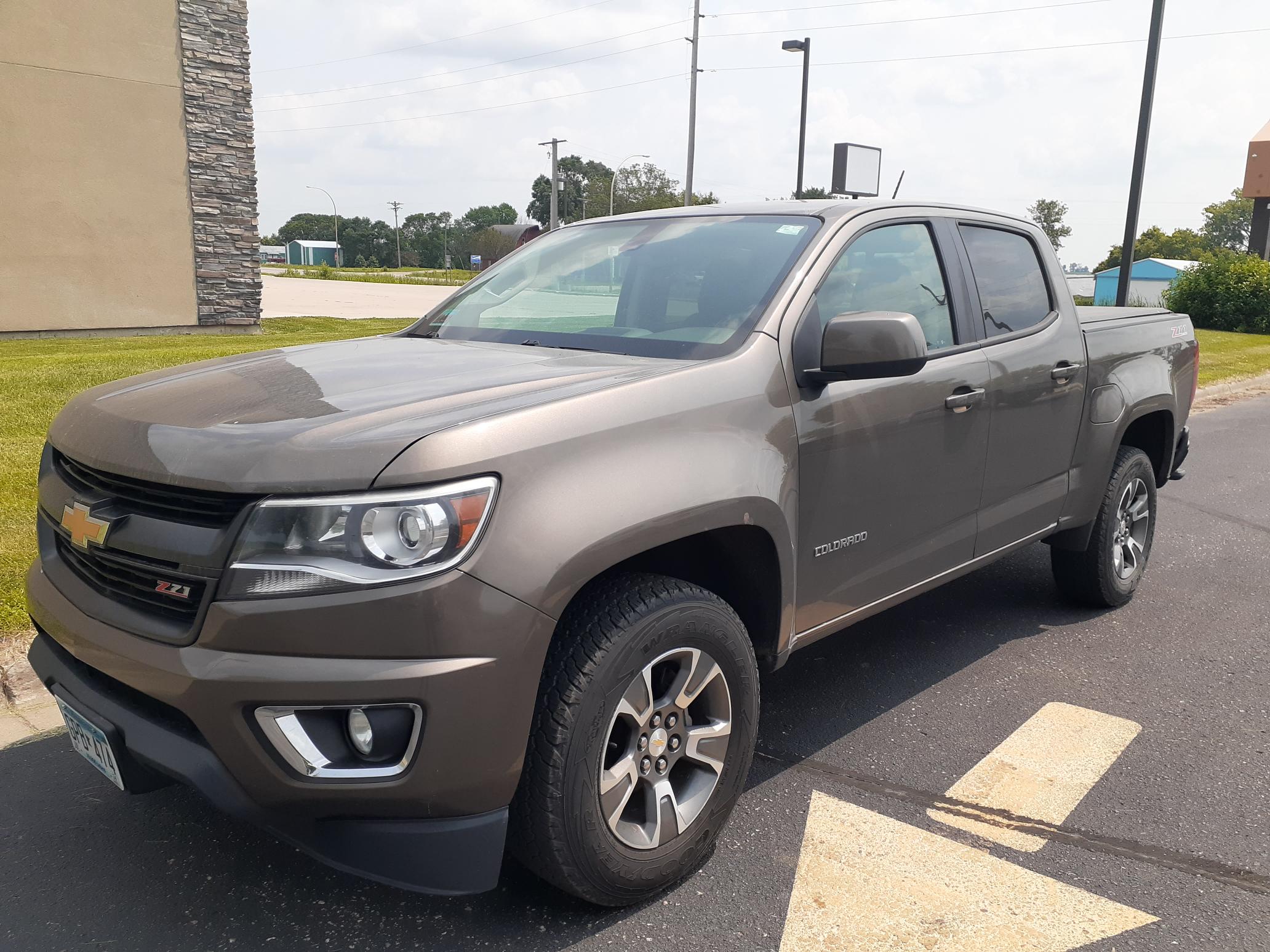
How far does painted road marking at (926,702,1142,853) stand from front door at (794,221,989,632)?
649 mm

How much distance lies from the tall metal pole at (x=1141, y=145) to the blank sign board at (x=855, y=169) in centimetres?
1044

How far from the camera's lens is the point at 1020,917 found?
2564mm

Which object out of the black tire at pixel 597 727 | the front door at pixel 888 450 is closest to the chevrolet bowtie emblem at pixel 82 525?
the black tire at pixel 597 727

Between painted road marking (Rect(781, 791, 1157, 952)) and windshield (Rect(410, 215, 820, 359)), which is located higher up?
windshield (Rect(410, 215, 820, 359))

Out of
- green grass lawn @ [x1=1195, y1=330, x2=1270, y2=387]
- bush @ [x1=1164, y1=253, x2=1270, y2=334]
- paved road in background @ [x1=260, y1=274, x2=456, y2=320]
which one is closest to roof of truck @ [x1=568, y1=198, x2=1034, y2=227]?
green grass lawn @ [x1=1195, y1=330, x2=1270, y2=387]

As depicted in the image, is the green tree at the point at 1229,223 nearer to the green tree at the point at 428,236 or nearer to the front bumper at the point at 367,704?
the green tree at the point at 428,236

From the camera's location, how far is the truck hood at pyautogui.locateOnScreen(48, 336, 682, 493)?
2.12m

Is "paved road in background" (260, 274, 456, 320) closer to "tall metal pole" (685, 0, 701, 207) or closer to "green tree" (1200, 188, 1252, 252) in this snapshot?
"tall metal pole" (685, 0, 701, 207)

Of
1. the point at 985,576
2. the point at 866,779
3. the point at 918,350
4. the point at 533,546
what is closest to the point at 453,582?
the point at 533,546

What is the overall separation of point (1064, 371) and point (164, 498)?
3.37 metres

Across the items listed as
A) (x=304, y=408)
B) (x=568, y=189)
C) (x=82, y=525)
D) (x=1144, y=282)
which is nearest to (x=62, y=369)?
A: (x=82, y=525)

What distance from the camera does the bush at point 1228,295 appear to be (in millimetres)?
24344

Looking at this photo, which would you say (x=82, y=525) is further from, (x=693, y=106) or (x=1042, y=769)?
(x=693, y=106)

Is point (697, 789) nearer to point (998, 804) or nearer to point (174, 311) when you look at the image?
point (998, 804)
